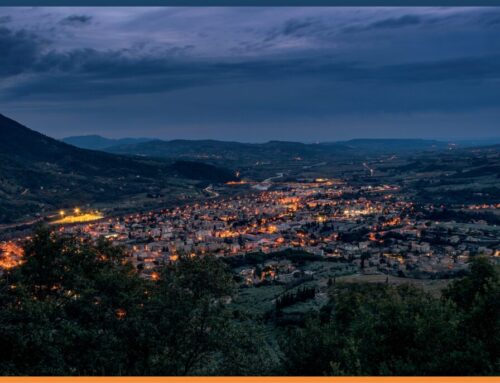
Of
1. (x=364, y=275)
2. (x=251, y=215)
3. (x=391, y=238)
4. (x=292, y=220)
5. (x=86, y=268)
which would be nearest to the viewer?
(x=86, y=268)

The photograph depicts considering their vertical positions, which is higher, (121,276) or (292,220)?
(121,276)

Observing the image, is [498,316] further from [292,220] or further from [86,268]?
[292,220]

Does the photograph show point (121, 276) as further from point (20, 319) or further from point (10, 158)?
point (10, 158)

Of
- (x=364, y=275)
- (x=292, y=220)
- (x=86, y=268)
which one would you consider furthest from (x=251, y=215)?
(x=86, y=268)

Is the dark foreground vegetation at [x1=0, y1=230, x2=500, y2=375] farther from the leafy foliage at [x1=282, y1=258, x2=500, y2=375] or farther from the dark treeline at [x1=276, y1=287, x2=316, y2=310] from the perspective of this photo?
the dark treeline at [x1=276, y1=287, x2=316, y2=310]

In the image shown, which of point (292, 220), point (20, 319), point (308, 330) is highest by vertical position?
point (20, 319)

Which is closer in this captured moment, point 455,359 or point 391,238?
point 455,359

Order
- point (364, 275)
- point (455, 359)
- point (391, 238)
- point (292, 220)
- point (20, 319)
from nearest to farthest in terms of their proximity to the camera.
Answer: point (455, 359)
point (20, 319)
point (364, 275)
point (391, 238)
point (292, 220)

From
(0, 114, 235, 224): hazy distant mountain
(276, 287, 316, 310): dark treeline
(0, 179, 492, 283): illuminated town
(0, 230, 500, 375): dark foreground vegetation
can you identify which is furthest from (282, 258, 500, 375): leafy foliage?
(0, 114, 235, 224): hazy distant mountain

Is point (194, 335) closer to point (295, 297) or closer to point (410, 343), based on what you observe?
point (410, 343)

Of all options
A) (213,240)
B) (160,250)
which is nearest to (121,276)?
(160,250)
